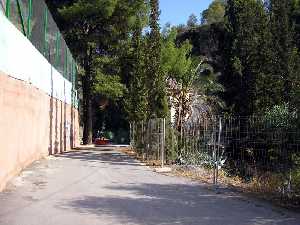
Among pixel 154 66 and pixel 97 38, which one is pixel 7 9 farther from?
pixel 97 38

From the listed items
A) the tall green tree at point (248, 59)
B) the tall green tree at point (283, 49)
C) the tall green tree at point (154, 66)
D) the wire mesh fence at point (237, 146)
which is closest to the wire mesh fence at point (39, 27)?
the tall green tree at point (154, 66)

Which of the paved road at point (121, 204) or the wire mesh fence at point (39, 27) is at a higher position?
the wire mesh fence at point (39, 27)

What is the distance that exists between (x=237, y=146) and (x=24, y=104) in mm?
6526

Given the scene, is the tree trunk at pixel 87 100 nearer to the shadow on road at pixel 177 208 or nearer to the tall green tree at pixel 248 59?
the tall green tree at pixel 248 59

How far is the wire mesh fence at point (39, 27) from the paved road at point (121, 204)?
4.68 metres

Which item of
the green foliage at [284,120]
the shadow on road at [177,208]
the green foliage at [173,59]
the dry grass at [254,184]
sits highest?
the green foliage at [173,59]

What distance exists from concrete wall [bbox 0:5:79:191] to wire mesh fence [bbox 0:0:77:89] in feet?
1.40

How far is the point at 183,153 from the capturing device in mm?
22141

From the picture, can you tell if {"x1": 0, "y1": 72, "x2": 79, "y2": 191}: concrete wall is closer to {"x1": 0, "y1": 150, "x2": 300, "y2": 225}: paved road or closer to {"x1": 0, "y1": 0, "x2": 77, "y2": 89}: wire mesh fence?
{"x1": 0, "y1": 150, "x2": 300, "y2": 225}: paved road

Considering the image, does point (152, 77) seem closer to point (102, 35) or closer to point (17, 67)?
point (17, 67)

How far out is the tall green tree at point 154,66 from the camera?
27422 millimetres

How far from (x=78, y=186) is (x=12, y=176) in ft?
5.70

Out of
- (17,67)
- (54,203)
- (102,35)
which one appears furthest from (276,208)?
(102,35)

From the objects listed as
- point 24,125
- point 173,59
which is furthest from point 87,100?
point 24,125
